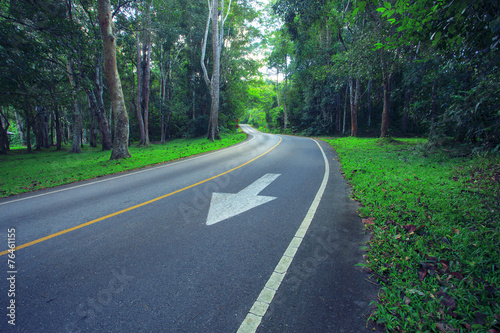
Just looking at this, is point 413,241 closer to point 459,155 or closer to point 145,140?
point 459,155

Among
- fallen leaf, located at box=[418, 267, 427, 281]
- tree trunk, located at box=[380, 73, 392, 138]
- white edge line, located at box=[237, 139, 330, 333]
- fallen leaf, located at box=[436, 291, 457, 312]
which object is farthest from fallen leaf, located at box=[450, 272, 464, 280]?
tree trunk, located at box=[380, 73, 392, 138]

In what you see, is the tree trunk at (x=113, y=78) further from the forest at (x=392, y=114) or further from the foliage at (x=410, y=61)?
the foliage at (x=410, y=61)

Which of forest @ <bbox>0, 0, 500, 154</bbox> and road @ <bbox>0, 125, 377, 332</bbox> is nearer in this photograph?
road @ <bbox>0, 125, 377, 332</bbox>

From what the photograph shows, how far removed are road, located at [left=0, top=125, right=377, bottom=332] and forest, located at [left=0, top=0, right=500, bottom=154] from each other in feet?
11.8

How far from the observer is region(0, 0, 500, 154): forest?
236 inches

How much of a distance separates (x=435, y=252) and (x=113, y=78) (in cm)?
1428

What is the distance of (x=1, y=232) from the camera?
3904mm

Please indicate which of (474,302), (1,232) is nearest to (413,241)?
(474,302)

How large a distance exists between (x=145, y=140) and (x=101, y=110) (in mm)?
5098

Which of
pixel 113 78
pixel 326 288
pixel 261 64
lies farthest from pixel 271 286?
pixel 261 64

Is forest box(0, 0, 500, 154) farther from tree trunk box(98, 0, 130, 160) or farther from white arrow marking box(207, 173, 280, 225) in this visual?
white arrow marking box(207, 173, 280, 225)

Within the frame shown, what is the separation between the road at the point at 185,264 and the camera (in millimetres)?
2127

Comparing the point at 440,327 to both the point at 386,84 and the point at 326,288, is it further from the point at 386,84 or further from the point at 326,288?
the point at 386,84

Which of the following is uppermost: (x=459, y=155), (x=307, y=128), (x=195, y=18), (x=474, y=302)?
(x=195, y=18)
